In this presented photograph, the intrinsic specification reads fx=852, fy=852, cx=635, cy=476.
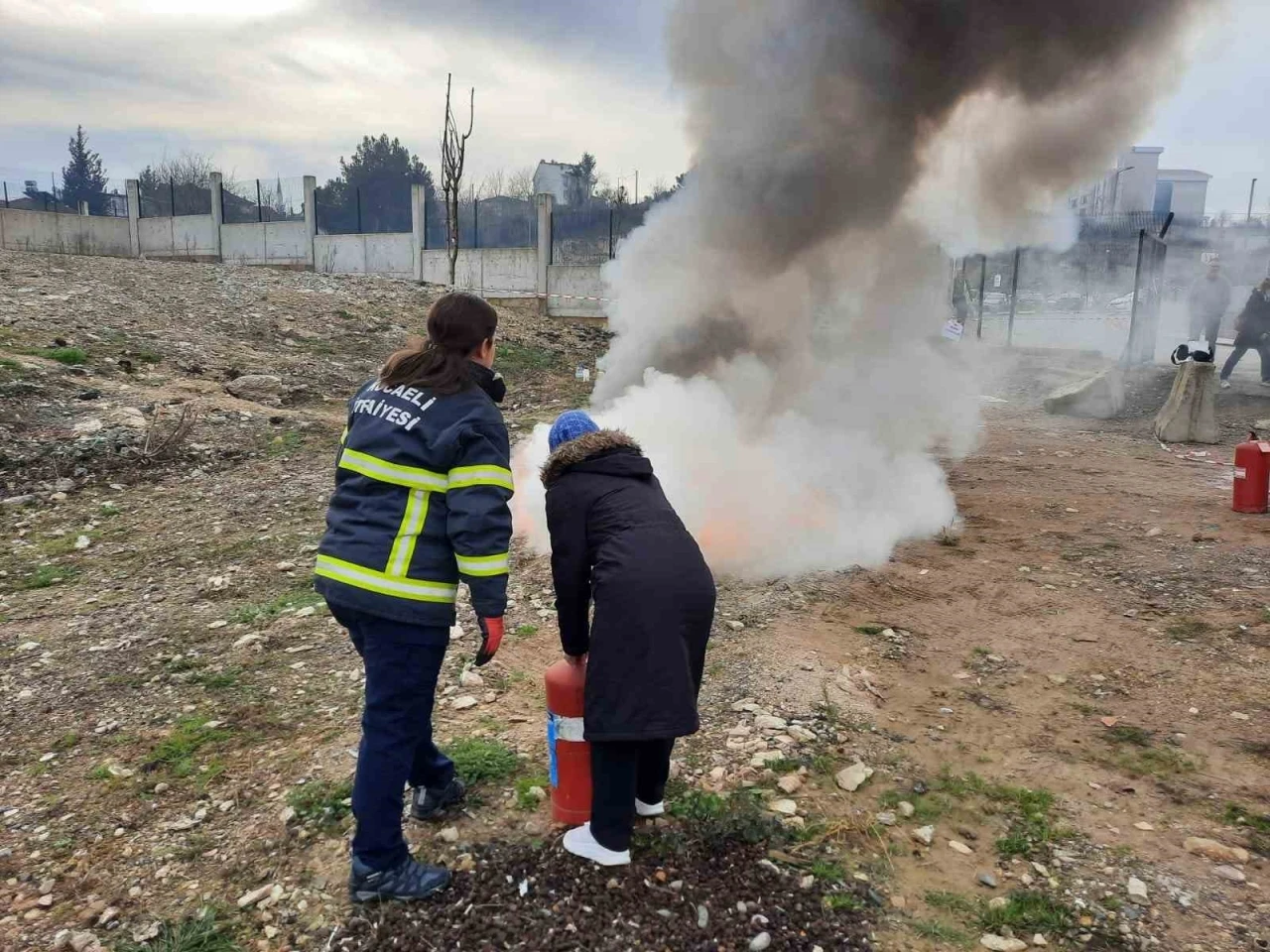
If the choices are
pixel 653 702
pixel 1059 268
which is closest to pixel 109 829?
pixel 653 702

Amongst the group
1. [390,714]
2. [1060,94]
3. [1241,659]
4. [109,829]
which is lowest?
[109,829]

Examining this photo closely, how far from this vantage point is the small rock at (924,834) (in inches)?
116

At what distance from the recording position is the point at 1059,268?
20.3 m

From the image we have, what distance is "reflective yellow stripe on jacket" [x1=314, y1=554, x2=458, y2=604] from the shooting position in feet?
7.69

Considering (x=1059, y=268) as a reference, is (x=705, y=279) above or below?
below

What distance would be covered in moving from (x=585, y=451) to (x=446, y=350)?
515 millimetres

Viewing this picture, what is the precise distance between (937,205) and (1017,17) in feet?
6.88

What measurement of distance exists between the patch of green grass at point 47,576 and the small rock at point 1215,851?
19.5ft

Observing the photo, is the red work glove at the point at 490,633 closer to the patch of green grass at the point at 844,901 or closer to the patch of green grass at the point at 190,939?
the patch of green grass at the point at 190,939

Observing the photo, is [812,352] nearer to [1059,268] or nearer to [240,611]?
[240,611]

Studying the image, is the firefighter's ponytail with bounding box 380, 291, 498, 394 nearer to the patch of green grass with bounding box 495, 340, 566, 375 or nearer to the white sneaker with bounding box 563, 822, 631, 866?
the white sneaker with bounding box 563, 822, 631, 866

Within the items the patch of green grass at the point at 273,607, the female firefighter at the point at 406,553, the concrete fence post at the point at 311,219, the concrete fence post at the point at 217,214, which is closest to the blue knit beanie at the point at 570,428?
the female firefighter at the point at 406,553

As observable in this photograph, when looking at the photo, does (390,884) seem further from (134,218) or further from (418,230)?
(134,218)

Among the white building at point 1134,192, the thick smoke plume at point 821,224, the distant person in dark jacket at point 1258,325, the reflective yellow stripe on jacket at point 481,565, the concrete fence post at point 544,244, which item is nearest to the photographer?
the reflective yellow stripe on jacket at point 481,565
